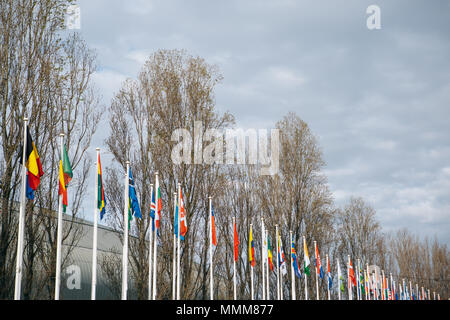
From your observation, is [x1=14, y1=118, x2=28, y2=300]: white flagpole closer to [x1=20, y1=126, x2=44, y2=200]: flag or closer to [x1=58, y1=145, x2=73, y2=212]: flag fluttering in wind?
[x1=20, y1=126, x2=44, y2=200]: flag

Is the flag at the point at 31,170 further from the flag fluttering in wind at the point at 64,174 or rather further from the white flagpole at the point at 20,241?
the flag fluttering in wind at the point at 64,174

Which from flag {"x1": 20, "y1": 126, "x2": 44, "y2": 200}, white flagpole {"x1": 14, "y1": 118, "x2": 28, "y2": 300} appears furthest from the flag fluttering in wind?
white flagpole {"x1": 14, "y1": 118, "x2": 28, "y2": 300}

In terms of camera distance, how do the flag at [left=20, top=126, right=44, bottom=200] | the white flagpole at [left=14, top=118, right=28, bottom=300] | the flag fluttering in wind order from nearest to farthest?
the white flagpole at [left=14, top=118, right=28, bottom=300], the flag at [left=20, top=126, right=44, bottom=200], the flag fluttering in wind

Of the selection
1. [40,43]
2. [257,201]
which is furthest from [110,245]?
[40,43]

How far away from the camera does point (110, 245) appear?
33812mm

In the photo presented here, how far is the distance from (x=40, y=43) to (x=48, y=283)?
409 inches

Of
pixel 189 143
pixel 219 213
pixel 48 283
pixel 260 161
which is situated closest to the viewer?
pixel 48 283

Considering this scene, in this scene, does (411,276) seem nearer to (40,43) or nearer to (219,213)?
(219,213)

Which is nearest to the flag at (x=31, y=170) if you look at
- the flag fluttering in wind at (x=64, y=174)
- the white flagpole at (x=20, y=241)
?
the white flagpole at (x=20, y=241)

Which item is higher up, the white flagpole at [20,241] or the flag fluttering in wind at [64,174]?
the flag fluttering in wind at [64,174]

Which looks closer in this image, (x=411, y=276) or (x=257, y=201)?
(x=257, y=201)

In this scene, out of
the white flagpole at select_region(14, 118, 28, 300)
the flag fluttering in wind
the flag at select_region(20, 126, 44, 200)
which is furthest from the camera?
the flag fluttering in wind

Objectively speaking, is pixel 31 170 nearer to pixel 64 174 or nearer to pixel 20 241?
pixel 64 174

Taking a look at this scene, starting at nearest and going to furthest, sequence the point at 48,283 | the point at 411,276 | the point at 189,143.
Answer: the point at 48,283
the point at 189,143
the point at 411,276
